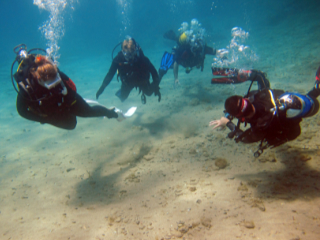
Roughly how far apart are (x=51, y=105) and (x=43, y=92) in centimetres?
27

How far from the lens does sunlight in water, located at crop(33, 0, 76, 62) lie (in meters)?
36.4

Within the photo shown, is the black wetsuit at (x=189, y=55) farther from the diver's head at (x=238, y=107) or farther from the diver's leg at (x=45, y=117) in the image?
the diver's head at (x=238, y=107)

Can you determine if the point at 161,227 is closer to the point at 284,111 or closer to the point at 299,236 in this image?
the point at 299,236

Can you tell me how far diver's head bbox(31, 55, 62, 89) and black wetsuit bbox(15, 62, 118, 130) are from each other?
13 cm

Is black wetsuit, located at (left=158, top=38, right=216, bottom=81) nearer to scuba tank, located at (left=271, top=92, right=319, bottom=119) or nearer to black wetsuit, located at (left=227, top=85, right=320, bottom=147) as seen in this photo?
black wetsuit, located at (left=227, top=85, right=320, bottom=147)

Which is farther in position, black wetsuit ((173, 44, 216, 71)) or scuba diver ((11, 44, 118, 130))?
black wetsuit ((173, 44, 216, 71))

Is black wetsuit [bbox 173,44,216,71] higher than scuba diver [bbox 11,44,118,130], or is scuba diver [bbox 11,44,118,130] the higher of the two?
black wetsuit [bbox 173,44,216,71]

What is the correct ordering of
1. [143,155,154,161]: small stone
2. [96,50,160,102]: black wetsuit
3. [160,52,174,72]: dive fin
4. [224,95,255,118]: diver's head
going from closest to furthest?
[224,95,255,118]: diver's head, [143,155,154,161]: small stone, [96,50,160,102]: black wetsuit, [160,52,174,72]: dive fin

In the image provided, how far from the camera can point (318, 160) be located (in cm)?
281

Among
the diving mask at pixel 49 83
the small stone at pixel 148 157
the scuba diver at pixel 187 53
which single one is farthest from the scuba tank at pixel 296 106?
the scuba diver at pixel 187 53

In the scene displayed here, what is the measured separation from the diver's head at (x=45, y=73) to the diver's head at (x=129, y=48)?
2799mm

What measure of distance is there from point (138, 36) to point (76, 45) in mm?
15651

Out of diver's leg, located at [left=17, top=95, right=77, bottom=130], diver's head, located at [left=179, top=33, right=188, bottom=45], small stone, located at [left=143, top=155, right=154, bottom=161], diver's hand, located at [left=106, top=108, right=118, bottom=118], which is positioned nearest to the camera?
diver's leg, located at [left=17, top=95, right=77, bottom=130]

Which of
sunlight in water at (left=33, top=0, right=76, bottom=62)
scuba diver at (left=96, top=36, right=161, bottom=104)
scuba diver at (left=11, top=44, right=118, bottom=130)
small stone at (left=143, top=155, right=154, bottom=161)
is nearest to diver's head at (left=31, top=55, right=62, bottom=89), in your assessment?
scuba diver at (left=11, top=44, right=118, bottom=130)
